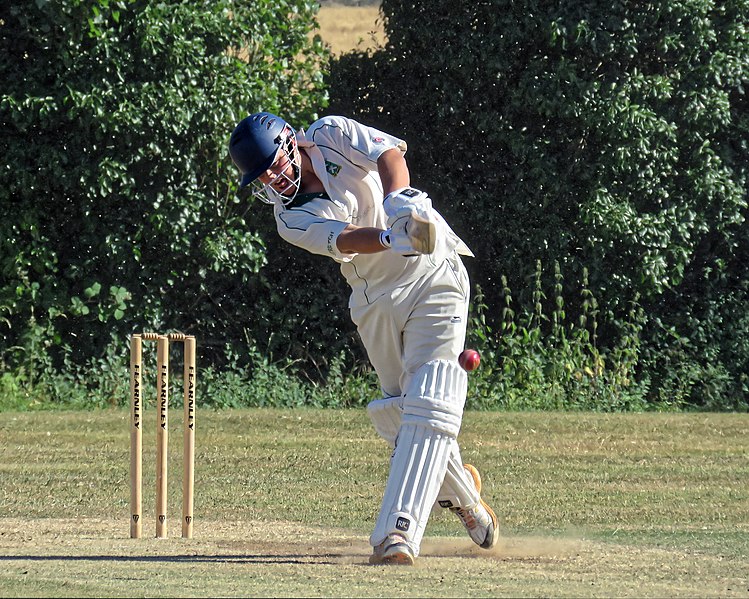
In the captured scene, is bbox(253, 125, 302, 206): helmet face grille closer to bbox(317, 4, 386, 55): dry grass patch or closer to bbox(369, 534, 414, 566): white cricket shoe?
bbox(369, 534, 414, 566): white cricket shoe

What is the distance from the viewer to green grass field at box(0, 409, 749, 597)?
4.19 m

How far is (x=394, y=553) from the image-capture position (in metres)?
4.46

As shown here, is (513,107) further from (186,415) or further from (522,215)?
(186,415)

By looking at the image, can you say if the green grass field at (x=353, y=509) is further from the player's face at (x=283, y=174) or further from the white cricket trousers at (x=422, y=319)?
the player's face at (x=283, y=174)

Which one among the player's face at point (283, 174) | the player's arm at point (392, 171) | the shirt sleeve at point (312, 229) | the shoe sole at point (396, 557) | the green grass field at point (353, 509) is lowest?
the green grass field at point (353, 509)

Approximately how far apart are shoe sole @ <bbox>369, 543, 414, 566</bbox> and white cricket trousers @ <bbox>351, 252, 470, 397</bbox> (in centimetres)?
61

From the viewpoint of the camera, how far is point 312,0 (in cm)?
1202

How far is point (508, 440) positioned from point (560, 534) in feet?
12.1

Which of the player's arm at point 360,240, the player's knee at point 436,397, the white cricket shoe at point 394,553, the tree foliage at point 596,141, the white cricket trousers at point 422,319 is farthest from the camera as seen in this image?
the tree foliage at point 596,141

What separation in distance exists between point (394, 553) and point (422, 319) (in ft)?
2.72

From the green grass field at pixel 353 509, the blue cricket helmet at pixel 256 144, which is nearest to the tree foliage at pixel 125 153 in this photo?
the green grass field at pixel 353 509

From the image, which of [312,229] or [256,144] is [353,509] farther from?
[256,144]

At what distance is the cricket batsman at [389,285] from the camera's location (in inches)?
178

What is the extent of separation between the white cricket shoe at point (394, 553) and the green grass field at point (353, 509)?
0.29 ft
